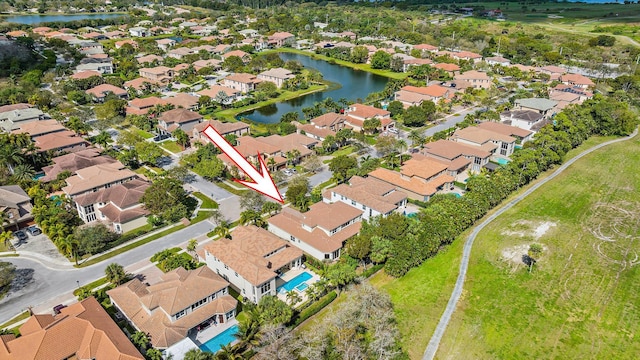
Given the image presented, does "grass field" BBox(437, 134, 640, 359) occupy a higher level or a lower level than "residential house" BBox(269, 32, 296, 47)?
lower

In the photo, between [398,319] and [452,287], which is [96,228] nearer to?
[398,319]

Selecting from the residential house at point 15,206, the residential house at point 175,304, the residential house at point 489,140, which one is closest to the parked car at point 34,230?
the residential house at point 15,206

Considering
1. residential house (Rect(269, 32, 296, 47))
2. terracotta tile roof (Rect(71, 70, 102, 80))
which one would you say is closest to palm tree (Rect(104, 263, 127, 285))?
terracotta tile roof (Rect(71, 70, 102, 80))

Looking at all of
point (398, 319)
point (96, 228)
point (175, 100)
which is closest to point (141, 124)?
point (175, 100)

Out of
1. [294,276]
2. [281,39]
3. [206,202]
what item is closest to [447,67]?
[281,39]

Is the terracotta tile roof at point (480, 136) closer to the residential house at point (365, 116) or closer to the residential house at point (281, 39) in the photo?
the residential house at point (365, 116)

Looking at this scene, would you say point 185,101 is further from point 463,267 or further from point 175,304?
point 463,267

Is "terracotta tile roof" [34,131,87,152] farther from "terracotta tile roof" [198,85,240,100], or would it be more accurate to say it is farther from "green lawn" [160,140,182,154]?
"terracotta tile roof" [198,85,240,100]
